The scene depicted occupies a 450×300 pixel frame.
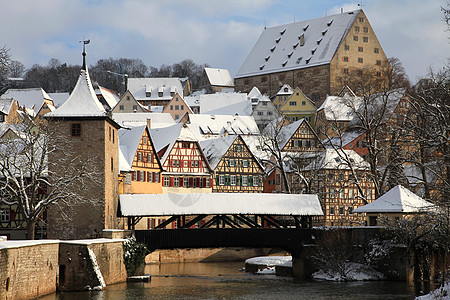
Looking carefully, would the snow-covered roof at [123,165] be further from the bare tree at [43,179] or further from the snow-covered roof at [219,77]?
the snow-covered roof at [219,77]

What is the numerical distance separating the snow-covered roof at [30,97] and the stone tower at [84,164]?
233 feet

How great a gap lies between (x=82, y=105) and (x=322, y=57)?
67.3 meters

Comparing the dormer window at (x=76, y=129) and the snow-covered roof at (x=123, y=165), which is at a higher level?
the dormer window at (x=76, y=129)

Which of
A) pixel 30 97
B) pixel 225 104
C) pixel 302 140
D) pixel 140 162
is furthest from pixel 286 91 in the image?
pixel 140 162

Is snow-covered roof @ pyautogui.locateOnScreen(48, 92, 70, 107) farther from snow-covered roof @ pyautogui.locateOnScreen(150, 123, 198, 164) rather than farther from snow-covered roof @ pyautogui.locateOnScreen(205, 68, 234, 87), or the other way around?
snow-covered roof @ pyautogui.locateOnScreen(150, 123, 198, 164)

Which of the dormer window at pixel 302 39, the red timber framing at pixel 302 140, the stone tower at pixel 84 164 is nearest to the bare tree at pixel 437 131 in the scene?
the stone tower at pixel 84 164

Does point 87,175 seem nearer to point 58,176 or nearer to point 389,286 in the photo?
point 58,176

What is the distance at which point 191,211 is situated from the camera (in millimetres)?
36094

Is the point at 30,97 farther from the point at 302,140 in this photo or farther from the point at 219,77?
the point at 302,140

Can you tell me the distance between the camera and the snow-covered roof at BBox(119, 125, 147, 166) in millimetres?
49912

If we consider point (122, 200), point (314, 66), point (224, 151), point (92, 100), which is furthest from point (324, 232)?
point (314, 66)

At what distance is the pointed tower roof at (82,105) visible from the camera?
34.9 m

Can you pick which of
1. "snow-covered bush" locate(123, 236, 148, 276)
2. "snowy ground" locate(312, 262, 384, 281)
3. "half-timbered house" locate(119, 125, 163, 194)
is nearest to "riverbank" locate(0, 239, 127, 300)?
"snow-covered bush" locate(123, 236, 148, 276)

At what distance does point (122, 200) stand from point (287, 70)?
70808mm
